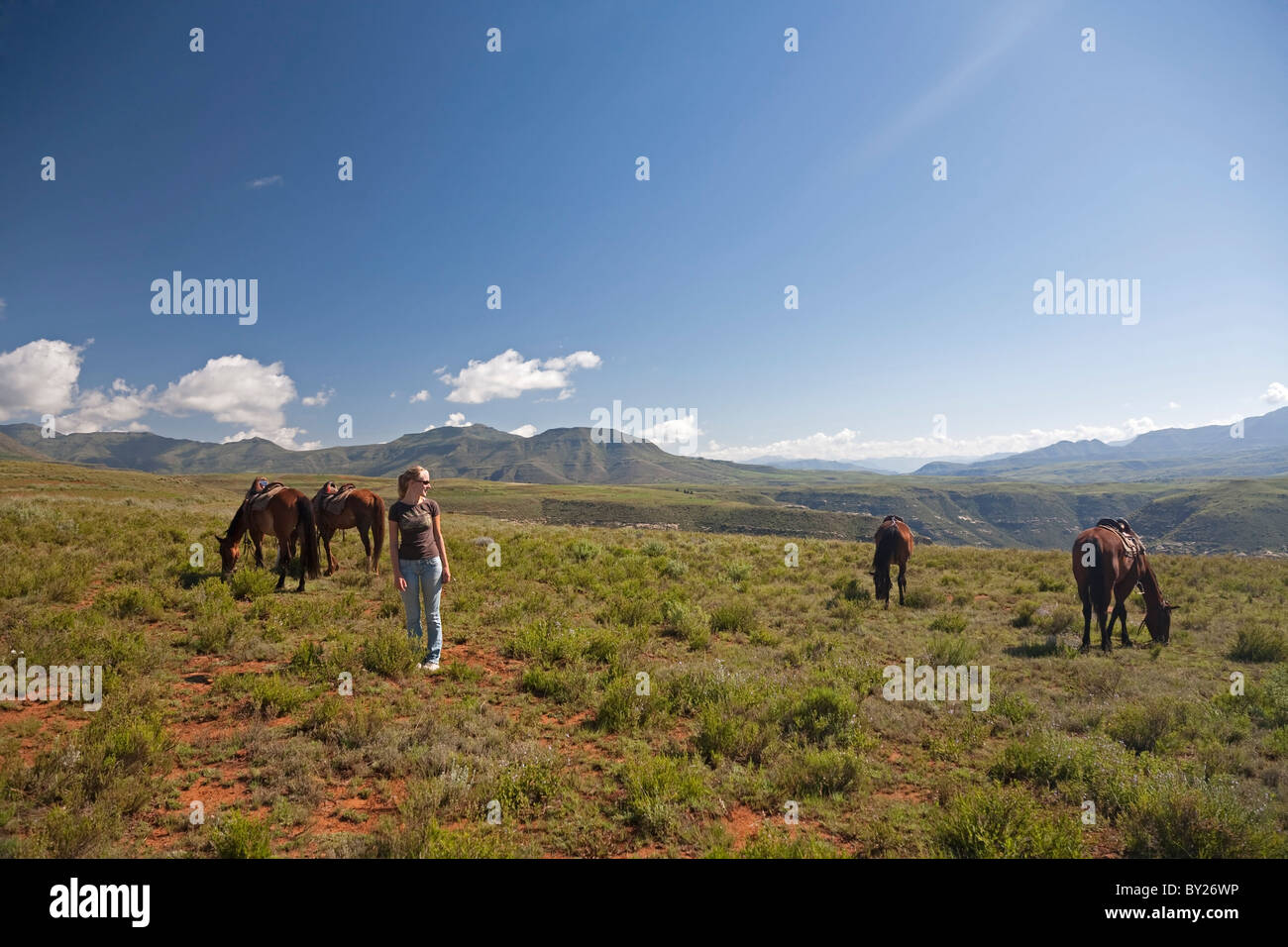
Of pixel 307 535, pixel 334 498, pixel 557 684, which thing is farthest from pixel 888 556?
pixel 334 498

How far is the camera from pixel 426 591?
24.9ft

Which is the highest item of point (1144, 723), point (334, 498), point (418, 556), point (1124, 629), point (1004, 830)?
point (334, 498)

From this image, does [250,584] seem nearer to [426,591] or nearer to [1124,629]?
[426,591]

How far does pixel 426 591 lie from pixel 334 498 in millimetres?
7600

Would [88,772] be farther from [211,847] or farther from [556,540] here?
[556,540]

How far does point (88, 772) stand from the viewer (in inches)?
178

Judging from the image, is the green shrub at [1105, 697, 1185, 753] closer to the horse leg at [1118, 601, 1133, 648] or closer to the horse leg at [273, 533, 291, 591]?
the horse leg at [1118, 601, 1133, 648]

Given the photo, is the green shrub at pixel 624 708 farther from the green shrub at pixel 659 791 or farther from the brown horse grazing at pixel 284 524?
the brown horse grazing at pixel 284 524

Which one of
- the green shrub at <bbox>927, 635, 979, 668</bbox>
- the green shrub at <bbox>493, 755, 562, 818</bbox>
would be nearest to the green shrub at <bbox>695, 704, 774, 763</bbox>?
the green shrub at <bbox>493, 755, 562, 818</bbox>

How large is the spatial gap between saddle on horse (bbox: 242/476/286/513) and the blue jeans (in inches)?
243

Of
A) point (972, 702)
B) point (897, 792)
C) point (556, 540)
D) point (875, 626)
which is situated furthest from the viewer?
point (556, 540)

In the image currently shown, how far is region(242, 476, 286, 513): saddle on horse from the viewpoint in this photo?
442 inches
